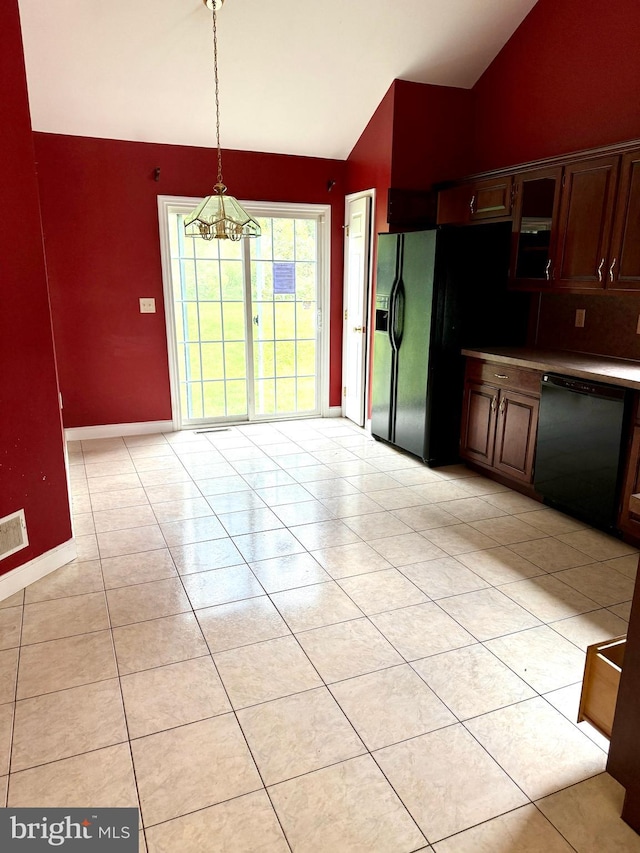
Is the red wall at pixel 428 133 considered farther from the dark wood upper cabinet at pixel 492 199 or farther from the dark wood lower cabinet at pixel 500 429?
the dark wood lower cabinet at pixel 500 429

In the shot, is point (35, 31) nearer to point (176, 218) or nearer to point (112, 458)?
point (176, 218)

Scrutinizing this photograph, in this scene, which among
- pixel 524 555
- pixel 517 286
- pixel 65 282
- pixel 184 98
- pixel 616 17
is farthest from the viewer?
pixel 65 282

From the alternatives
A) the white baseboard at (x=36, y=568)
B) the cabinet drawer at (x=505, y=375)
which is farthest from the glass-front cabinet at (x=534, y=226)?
the white baseboard at (x=36, y=568)

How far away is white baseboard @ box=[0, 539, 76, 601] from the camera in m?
2.62

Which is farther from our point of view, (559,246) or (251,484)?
(251,484)

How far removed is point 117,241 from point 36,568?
121 inches

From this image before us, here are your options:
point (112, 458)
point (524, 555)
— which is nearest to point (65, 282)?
point (112, 458)

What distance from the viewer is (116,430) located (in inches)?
203

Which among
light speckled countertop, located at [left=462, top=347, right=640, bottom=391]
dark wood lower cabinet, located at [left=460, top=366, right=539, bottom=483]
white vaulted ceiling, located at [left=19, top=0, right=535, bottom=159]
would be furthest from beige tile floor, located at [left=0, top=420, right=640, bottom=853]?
white vaulted ceiling, located at [left=19, top=0, right=535, bottom=159]

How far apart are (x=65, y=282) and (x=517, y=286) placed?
357cm

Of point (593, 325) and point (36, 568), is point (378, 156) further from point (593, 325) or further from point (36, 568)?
point (36, 568)

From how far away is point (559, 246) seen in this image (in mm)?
3555

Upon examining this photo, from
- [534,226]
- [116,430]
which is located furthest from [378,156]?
[116,430]

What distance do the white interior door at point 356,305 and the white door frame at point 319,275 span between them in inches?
7.5
